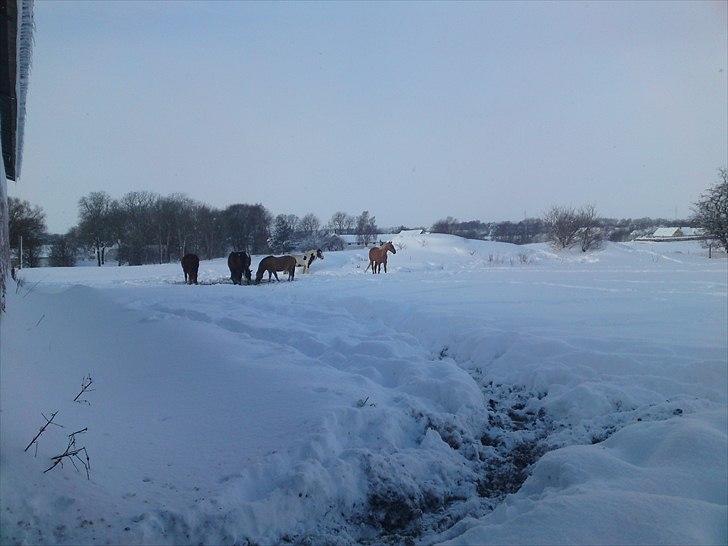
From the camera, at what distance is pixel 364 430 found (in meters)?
4.55

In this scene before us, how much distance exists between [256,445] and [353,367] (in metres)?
2.78

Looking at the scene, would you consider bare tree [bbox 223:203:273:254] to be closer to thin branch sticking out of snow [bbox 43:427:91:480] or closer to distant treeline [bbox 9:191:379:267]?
distant treeline [bbox 9:191:379:267]

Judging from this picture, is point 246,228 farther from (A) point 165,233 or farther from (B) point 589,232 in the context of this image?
(B) point 589,232

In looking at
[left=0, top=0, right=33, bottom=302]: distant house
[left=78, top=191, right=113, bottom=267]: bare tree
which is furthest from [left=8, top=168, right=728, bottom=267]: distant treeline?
[left=0, top=0, right=33, bottom=302]: distant house

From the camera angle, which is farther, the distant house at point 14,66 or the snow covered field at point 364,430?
the distant house at point 14,66

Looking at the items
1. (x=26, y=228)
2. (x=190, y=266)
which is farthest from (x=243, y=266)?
(x=26, y=228)

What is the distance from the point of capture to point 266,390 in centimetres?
512

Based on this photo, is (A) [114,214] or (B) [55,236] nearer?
(A) [114,214]

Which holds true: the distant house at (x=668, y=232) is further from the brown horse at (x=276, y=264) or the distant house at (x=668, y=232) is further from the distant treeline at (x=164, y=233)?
the brown horse at (x=276, y=264)

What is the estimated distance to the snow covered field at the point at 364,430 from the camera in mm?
3018

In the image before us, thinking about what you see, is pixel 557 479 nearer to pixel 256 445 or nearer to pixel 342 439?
pixel 342 439

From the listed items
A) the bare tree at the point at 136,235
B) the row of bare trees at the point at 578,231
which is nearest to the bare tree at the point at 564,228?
the row of bare trees at the point at 578,231

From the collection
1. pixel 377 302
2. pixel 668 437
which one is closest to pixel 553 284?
pixel 377 302

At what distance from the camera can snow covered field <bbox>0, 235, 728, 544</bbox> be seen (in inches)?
119
